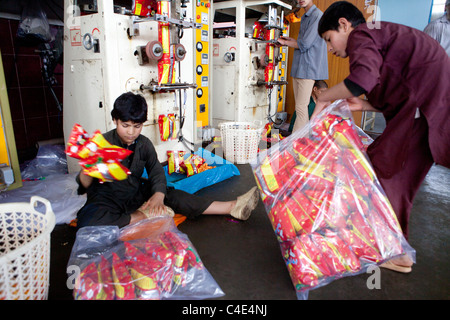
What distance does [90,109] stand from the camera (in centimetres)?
249

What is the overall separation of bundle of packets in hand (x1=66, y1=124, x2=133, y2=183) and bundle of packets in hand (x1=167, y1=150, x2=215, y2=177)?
4.00 feet

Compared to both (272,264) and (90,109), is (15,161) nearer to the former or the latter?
(90,109)

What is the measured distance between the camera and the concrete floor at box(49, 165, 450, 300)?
137cm

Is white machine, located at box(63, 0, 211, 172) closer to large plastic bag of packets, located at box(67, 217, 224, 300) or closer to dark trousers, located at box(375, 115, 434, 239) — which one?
large plastic bag of packets, located at box(67, 217, 224, 300)

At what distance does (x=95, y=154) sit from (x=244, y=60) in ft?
9.12

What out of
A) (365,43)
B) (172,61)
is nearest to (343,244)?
(365,43)

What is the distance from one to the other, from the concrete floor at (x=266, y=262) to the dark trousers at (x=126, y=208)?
112mm

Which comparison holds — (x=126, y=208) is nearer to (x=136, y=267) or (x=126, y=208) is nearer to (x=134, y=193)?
(x=134, y=193)

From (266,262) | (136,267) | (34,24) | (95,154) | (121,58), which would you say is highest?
(34,24)

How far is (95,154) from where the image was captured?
4.29 feet

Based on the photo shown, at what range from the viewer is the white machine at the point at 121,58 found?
2.28 m

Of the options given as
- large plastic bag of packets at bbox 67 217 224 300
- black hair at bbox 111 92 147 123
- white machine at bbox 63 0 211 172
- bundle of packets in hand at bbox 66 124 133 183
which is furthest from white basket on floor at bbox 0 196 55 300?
white machine at bbox 63 0 211 172

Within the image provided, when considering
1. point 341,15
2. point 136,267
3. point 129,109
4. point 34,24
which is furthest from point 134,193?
point 34,24
